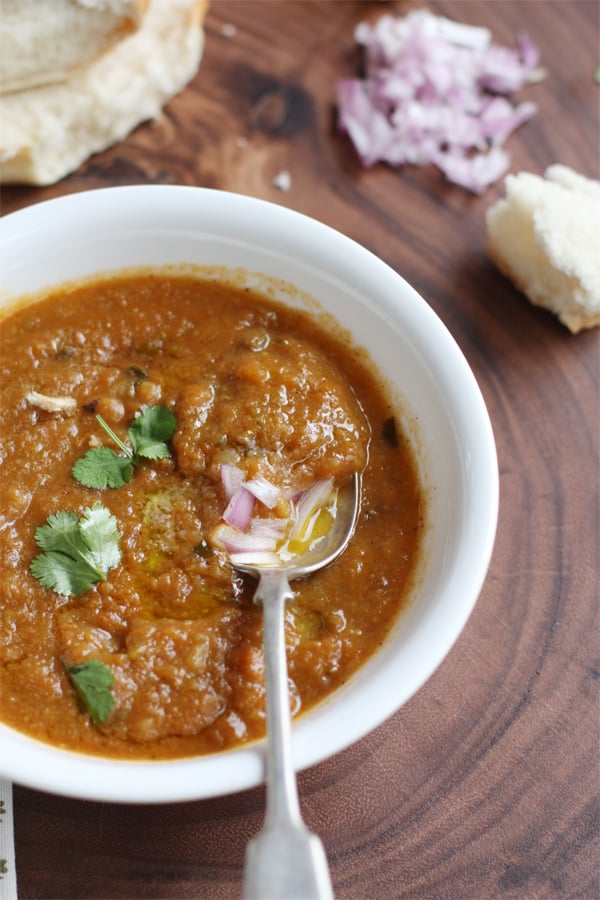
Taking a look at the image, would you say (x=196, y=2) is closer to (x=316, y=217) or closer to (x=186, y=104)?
(x=186, y=104)

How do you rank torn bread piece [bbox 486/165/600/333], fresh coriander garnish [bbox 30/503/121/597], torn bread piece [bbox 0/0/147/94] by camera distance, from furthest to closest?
torn bread piece [bbox 0/0/147/94], torn bread piece [bbox 486/165/600/333], fresh coriander garnish [bbox 30/503/121/597]

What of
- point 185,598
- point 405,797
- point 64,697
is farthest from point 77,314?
point 405,797

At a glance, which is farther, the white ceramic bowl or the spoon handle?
the white ceramic bowl

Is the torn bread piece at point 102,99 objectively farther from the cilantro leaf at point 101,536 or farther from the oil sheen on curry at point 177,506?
the cilantro leaf at point 101,536

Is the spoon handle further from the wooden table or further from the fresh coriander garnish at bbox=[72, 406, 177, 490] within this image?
the fresh coriander garnish at bbox=[72, 406, 177, 490]

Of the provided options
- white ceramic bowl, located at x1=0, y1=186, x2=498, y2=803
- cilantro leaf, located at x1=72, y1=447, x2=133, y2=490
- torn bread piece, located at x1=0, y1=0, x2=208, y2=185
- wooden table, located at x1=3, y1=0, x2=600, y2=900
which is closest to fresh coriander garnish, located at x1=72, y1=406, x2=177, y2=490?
cilantro leaf, located at x1=72, y1=447, x2=133, y2=490

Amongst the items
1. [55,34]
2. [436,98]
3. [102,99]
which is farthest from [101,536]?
[436,98]

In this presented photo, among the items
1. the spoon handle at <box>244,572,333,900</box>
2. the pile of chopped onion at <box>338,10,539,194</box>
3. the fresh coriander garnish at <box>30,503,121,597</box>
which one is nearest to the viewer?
the spoon handle at <box>244,572,333,900</box>
